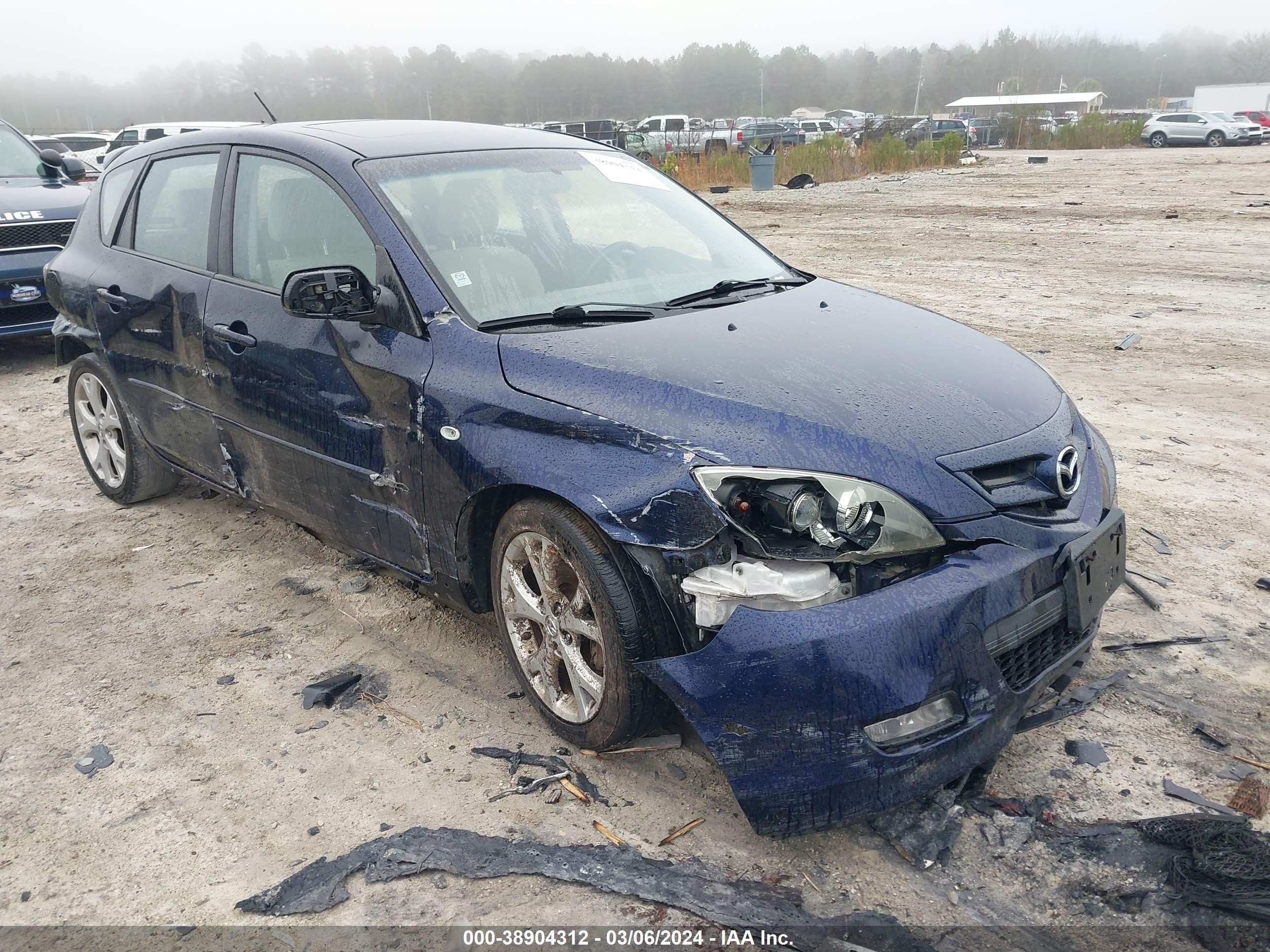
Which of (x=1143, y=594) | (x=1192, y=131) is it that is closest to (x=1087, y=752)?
(x=1143, y=594)

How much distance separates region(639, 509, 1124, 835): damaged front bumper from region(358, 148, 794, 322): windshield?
1.44 m

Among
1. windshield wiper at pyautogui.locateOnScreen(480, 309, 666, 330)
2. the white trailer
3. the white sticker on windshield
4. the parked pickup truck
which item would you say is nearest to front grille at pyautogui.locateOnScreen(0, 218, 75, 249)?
the white sticker on windshield

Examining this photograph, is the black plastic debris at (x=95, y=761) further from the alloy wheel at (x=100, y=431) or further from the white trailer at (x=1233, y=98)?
the white trailer at (x=1233, y=98)

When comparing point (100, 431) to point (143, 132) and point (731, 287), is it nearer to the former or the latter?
point (731, 287)

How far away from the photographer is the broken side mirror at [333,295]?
313 cm

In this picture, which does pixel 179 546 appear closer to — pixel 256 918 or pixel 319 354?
pixel 319 354

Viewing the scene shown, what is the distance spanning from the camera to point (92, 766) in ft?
10.2

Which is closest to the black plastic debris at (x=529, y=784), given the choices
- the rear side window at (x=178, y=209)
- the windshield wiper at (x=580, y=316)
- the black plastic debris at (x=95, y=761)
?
the black plastic debris at (x=95, y=761)

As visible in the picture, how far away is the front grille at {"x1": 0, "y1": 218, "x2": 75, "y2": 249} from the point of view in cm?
808

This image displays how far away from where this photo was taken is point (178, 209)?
4.35m

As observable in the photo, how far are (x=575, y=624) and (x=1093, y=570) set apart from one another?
1437mm

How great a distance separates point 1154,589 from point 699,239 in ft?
7.49

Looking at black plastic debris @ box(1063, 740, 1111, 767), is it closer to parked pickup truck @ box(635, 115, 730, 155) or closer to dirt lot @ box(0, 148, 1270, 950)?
dirt lot @ box(0, 148, 1270, 950)

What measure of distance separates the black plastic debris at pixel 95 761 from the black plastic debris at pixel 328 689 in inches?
24.1
